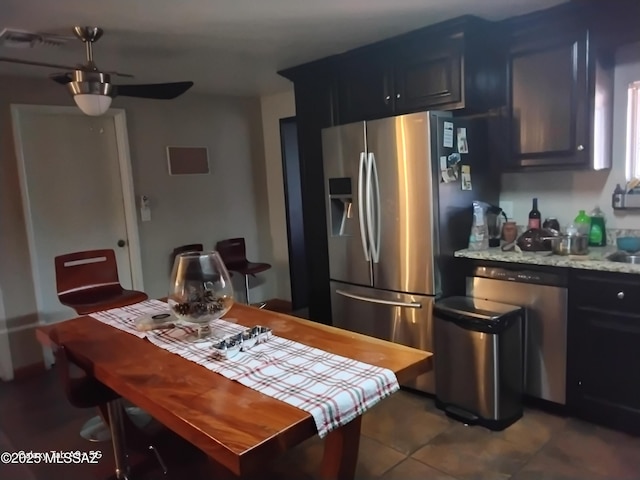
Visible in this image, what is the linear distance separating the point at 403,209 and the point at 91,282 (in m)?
2.16

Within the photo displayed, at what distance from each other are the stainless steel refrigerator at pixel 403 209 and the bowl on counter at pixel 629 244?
0.80 metres

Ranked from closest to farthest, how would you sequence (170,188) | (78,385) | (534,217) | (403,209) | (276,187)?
1. (78,385)
2. (403,209)
3. (534,217)
4. (170,188)
5. (276,187)

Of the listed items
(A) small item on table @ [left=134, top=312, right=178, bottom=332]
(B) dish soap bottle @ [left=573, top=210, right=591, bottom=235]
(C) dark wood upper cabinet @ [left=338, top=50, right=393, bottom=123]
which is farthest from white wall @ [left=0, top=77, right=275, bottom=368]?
(B) dish soap bottle @ [left=573, top=210, right=591, bottom=235]

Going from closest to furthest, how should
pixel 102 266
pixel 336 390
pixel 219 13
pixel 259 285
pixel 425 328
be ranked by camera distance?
1. pixel 336 390
2. pixel 219 13
3. pixel 425 328
4. pixel 102 266
5. pixel 259 285

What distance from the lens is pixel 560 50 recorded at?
106 inches

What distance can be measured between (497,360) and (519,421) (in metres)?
0.41

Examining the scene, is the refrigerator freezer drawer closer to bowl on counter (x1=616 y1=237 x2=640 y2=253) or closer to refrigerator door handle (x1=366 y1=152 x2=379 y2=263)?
refrigerator door handle (x1=366 y1=152 x2=379 y2=263)

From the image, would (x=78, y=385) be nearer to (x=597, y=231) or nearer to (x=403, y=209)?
(x=403, y=209)

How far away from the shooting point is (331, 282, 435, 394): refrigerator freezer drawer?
293 centimetres

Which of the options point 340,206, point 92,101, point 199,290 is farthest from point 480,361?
point 92,101

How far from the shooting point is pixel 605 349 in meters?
2.45

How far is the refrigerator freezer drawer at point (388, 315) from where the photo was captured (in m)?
2.93

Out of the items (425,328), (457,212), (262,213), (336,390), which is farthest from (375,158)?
(262,213)

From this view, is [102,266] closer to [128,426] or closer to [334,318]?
Answer: [128,426]
